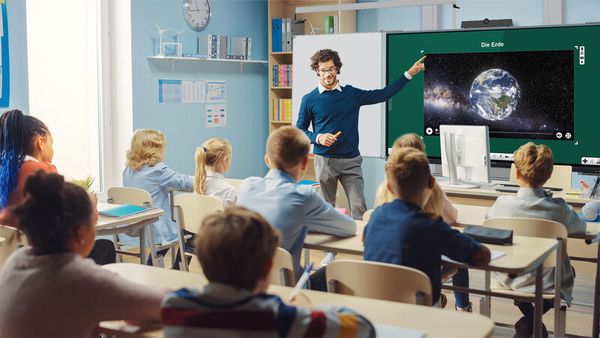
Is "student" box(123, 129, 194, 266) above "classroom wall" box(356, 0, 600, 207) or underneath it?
underneath

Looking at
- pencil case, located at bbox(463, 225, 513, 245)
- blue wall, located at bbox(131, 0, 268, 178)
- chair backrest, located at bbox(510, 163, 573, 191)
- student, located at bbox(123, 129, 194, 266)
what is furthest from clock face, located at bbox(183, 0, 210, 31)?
pencil case, located at bbox(463, 225, 513, 245)

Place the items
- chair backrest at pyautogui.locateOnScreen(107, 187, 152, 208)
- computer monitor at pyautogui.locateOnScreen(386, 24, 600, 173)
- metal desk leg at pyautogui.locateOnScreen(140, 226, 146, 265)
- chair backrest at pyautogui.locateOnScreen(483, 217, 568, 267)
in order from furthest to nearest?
computer monitor at pyautogui.locateOnScreen(386, 24, 600, 173) < chair backrest at pyautogui.locateOnScreen(107, 187, 152, 208) < metal desk leg at pyautogui.locateOnScreen(140, 226, 146, 265) < chair backrest at pyautogui.locateOnScreen(483, 217, 568, 267)

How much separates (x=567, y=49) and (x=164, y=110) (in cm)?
362

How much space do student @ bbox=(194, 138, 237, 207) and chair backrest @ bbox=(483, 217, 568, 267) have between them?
5.53 feet

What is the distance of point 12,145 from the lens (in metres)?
3.80

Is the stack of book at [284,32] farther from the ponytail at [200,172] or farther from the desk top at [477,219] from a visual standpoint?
the desk top at [477,219]

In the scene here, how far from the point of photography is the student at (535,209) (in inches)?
144

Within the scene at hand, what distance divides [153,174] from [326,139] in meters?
1.39

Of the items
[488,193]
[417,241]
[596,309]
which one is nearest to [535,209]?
[596,309]

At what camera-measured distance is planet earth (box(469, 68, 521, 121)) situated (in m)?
6.23

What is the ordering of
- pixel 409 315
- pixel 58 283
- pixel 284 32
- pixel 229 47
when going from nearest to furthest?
pixel 58 283
pixel 409 315
pixel 229 47
pixel 284 32

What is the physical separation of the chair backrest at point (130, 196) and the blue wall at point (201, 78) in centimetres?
194

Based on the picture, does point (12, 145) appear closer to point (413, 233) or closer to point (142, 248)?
point (142, 248)

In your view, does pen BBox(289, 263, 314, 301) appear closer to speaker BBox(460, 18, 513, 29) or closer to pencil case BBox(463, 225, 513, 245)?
pencil case BBox(463, 225, 513, 245)
